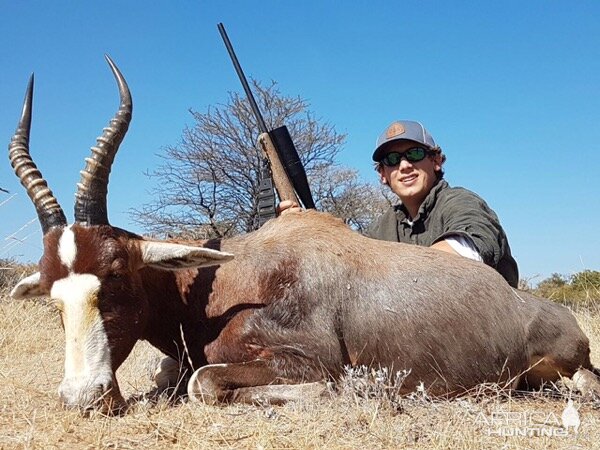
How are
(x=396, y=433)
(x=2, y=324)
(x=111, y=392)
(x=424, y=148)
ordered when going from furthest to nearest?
(x=2, y=324)
(x=424, y=148)
(x=111, y=392)
(x=396, y=433)

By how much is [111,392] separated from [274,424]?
0.97 meters

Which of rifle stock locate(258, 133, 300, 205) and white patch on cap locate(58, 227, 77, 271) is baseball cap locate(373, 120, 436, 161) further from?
white patch on cap locate(58, 227, 77, 271)

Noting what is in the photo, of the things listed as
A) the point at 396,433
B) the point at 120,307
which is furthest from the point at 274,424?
the point at 120,307

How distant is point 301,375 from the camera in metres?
4.21

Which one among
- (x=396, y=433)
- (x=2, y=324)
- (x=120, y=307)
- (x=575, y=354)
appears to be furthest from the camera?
(x=2, y=324)

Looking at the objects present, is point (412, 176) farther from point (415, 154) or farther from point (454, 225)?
point (454, 225)

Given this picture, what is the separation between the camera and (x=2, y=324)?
776 centimetres

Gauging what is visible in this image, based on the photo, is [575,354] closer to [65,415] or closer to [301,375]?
[301,375]

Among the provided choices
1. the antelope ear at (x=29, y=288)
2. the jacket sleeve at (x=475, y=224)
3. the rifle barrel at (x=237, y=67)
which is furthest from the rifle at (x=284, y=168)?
the antelope ear at (x=29, y=288)

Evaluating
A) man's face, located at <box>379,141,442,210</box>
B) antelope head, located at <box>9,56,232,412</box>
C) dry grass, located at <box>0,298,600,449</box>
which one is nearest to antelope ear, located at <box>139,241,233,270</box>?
antelope head, located at <box>9,56,232,412</box>

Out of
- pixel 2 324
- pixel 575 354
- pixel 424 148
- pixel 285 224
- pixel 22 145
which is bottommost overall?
pixel 2 324

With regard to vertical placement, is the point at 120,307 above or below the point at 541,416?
above

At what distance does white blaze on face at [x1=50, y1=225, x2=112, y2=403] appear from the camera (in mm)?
3678

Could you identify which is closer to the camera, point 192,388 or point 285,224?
point 192,388
